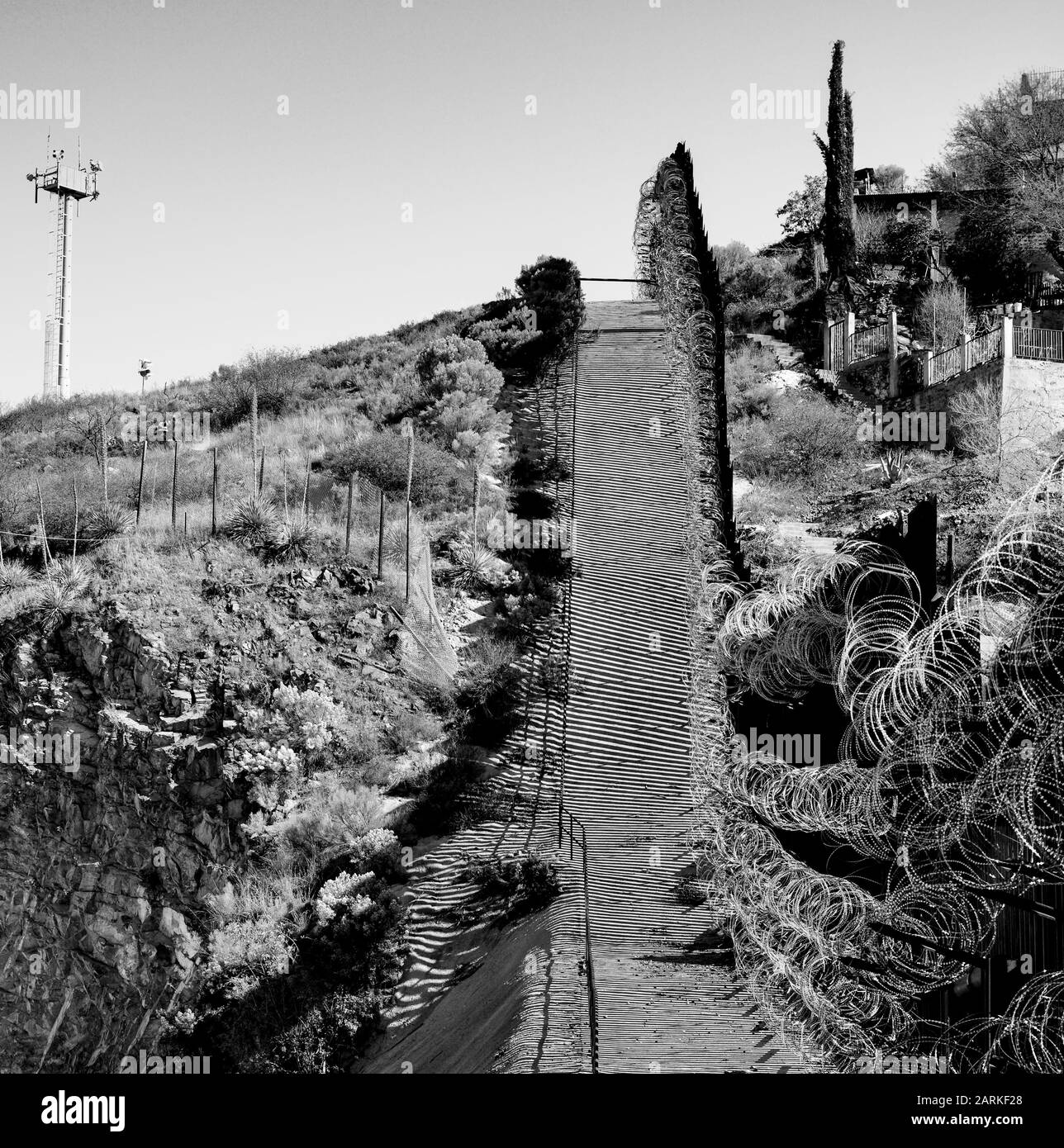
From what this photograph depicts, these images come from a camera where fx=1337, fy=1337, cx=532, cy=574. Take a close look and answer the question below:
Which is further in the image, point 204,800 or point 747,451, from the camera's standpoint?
point 747,451

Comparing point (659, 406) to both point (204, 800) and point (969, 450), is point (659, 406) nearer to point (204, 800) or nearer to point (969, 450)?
point (969, 450)

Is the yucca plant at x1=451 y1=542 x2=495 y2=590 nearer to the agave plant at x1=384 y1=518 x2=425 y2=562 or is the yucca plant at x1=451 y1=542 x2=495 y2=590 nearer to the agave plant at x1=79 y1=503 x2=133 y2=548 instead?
the agave plant at x1=384 y1=518 x2=425 y2=562

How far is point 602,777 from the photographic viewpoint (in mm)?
15562

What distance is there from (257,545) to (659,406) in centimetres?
705

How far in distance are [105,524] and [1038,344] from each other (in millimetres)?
17418

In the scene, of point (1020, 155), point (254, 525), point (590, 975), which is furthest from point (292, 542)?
point (1020, 155)

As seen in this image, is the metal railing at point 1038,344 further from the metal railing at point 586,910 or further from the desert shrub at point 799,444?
the metal railing at point 586,910

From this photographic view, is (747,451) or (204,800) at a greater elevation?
(747,451)

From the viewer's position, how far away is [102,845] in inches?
667

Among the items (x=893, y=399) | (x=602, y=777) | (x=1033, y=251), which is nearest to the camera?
(x=602, y=777)

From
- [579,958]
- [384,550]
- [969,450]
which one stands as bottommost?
[579,958]

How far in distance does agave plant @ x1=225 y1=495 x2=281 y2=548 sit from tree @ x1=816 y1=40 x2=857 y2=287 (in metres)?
19.3

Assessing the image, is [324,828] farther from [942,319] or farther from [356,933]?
[942,319]
